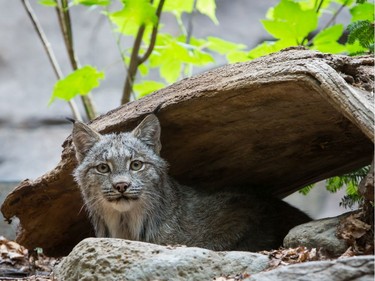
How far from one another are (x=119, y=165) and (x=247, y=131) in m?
0.95

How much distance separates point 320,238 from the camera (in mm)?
4238

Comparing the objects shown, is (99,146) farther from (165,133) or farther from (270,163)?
(270,163)

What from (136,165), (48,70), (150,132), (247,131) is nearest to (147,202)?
(136,165)

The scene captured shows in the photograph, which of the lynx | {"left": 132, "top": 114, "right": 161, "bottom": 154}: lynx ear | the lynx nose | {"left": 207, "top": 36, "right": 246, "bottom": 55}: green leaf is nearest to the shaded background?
{"left": 207, "top": 36, "right": 246, "bottom": 55}: green leaf

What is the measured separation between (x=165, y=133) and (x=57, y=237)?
4.53 ft

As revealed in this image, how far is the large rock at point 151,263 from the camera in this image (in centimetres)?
372

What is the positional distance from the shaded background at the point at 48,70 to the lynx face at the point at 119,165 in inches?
218

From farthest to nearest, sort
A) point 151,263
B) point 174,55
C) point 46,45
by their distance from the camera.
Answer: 1. point 46,45
2. point 174,55
3. point 151,263

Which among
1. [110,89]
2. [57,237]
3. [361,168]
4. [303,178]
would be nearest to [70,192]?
[57,237]

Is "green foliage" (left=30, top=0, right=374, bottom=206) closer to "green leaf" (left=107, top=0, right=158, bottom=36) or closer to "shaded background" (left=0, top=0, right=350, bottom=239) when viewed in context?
"green leaf" (left=107, top=0, right=158, bottom=36)

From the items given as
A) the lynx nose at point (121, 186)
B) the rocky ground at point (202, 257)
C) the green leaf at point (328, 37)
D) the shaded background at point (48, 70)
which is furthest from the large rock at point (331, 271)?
the shaded background at point (48, 70)

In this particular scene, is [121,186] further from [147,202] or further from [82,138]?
[82,138]

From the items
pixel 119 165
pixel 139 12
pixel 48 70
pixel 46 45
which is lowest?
pixel 119 165

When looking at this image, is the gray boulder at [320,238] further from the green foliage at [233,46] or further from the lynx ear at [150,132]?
the lynx ear at [150,132]
